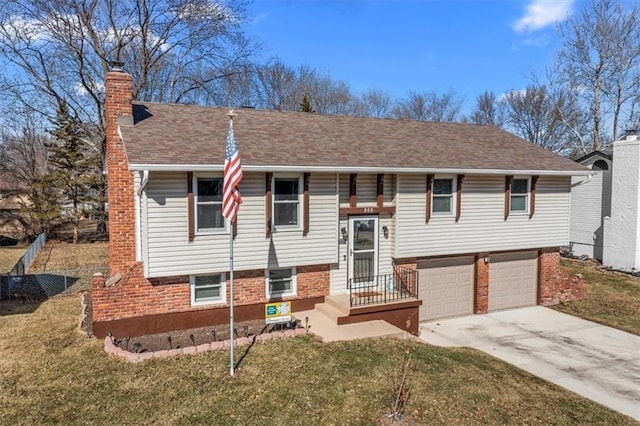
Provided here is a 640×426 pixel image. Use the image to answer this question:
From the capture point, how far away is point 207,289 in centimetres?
968

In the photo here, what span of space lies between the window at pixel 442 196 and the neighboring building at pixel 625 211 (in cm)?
915

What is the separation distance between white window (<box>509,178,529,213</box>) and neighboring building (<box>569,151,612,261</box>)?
6.20 m

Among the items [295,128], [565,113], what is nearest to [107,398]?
[295,128]

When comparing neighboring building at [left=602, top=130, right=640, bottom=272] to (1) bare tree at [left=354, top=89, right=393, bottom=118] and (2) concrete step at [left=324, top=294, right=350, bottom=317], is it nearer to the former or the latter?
(2) concrete step at [left=324, top=294, right=350, bottom=317]

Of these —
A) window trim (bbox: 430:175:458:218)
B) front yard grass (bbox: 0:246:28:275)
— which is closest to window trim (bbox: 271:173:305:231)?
window trim (bbox: 430:175:458:218)

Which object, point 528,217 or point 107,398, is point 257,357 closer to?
point 107,398

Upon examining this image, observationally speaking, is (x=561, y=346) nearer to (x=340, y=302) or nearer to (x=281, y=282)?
(x=340, y=302)

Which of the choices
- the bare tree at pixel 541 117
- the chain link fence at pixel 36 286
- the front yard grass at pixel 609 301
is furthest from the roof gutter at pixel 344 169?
the bare tree at pixel 541 117

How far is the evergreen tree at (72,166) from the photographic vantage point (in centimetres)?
2356

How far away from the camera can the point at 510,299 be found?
1323 centimetres

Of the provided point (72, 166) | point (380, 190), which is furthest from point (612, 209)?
point (72, 166)

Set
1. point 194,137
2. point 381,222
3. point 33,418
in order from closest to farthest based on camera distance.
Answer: point 33,418
point 194,137
point 381,222

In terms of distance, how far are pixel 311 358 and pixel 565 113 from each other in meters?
35.1

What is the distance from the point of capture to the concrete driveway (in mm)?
7918
